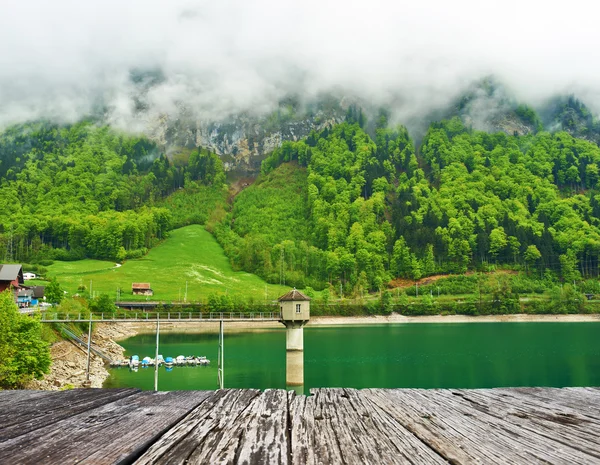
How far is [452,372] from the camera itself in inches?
2137

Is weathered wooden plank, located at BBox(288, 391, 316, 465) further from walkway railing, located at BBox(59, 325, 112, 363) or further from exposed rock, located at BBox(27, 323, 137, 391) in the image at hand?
walkway railing, located at BBox(59, 325, 112, 363)

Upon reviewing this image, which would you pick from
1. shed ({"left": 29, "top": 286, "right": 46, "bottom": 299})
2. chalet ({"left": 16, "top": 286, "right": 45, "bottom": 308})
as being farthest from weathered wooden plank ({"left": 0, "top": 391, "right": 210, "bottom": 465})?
Answer: shed ({"left": 29, "top": 286, "right": 46, "bottom": 299})

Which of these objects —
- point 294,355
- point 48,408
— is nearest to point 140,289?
point 294,355

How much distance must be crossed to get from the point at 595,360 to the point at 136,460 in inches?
2944

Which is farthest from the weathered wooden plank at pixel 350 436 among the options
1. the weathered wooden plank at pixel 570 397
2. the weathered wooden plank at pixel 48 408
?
the weathered wooden plank at pixel 48 408

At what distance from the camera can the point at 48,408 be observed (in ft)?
11.3

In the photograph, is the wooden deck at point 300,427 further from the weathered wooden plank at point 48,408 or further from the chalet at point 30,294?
the chalet at point 30,294

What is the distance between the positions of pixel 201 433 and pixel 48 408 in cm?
160

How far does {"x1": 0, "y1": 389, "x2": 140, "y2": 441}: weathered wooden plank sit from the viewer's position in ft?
9.33

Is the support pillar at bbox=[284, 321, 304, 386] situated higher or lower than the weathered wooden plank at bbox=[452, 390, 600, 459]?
lower

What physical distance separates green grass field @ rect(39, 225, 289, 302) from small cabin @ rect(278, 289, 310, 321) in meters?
75.0

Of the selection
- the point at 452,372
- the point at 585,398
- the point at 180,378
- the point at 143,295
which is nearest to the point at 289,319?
the point at 180,378

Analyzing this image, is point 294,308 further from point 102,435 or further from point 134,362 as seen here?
point 102,435

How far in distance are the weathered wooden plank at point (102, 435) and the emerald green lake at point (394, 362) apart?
43.6 metres
